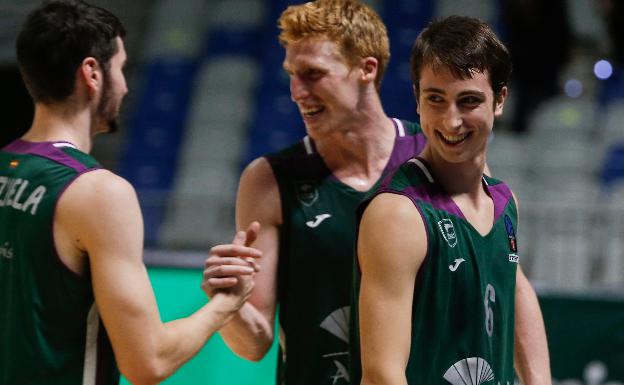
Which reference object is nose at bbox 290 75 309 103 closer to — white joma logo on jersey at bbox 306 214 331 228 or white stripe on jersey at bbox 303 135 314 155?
white stripe on jersey at bbox 303 135 314 155

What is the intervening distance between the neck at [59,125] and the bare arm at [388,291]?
941 millimetres

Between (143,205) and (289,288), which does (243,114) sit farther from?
(289,288)

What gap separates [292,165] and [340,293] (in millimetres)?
497

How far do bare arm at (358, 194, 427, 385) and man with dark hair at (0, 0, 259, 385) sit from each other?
0.61 m

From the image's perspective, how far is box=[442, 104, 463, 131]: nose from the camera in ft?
8.84

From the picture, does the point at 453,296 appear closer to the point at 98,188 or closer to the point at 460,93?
the point at 460,93

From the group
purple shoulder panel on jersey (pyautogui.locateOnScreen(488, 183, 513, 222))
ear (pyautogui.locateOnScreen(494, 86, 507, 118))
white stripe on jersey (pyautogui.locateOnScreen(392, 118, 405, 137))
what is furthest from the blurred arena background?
ear (pyautogui.locateOnScreen(494, 86, 507, 118))

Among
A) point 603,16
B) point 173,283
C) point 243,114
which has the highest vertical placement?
point 603,16

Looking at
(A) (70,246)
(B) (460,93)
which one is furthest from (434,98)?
(A) (70,246)

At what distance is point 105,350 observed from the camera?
2834 millimetres

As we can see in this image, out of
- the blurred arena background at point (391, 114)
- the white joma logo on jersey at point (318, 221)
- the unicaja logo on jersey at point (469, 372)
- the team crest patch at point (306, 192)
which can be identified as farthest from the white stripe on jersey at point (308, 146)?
the blurred arena background at point (391, 114)

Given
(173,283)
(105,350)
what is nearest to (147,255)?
(173,283)

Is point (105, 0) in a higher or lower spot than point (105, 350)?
higher

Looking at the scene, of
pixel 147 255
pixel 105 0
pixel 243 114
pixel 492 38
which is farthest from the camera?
pixel 105 0
